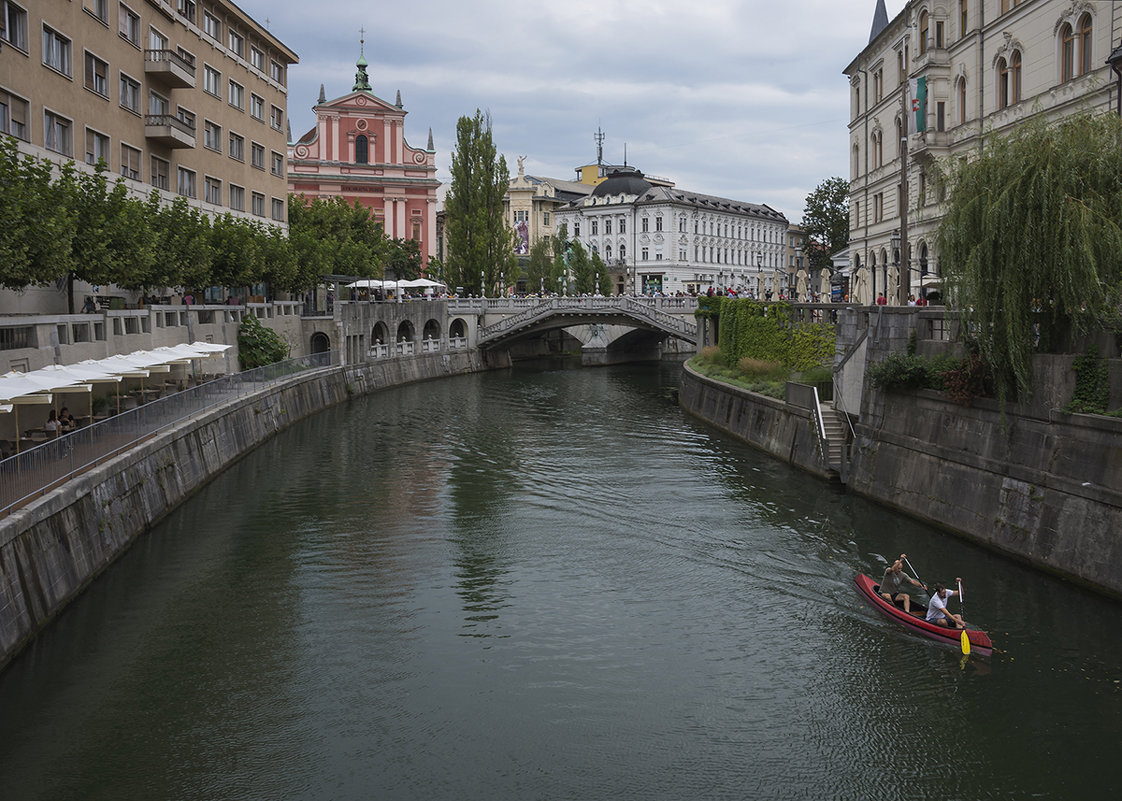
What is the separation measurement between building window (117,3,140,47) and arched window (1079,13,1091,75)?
39202mm

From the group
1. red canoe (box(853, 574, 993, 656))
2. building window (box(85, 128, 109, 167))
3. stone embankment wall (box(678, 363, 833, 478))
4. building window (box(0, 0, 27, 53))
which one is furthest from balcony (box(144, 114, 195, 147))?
red canoe (box(853, 574, 993, 656))

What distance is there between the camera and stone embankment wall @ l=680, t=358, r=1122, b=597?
894 inches

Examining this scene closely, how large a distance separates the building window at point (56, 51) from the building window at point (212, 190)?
609 inches

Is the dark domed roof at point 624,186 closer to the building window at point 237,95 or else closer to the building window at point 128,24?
the building window at point 237,95

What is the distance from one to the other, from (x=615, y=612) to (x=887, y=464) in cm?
1289

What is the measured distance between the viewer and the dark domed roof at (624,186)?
144 meters

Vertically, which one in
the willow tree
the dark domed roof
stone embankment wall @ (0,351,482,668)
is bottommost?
stone embankment wall @ (0,351,482,668)

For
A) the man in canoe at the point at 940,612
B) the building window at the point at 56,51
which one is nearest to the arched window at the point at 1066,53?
the man in canoe at the point at 940,612

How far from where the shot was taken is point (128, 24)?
4841cm

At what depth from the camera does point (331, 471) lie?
130ft

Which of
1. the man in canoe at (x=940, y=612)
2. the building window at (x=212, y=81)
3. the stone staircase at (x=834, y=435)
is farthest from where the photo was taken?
the building window at (x=212, y=81)

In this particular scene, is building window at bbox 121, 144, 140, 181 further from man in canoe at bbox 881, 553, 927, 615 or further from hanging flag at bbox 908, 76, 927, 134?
man in canoe at bbox 881, 553, 927, 615

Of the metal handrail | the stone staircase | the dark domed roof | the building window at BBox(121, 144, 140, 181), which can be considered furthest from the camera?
the dark domed roof

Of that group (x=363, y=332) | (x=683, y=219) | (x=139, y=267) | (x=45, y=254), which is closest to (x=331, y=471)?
(x=139, y=267)
